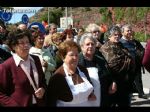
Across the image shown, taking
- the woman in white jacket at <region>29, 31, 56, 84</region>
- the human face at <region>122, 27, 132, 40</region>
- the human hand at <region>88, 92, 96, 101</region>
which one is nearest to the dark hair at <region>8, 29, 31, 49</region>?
the human hand at <region>88, 92, 96, 101</region>

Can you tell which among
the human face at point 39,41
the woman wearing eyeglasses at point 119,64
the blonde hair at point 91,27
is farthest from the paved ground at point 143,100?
the human face at point 39,41

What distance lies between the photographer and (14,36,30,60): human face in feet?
13.3

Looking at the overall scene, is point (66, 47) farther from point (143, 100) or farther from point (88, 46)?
point (143, 100)

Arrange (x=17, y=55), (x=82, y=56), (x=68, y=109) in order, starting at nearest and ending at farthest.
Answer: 1. (x=68, y=109)
2. (x=17, y=55)
3. (x=82, y=56)

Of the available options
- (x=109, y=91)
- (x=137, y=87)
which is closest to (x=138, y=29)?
(x=137, y=87)

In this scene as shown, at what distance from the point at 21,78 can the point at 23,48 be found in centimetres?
29

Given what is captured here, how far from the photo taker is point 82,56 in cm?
458

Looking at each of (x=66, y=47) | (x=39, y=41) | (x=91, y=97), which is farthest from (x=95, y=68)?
(x=39, y=41)

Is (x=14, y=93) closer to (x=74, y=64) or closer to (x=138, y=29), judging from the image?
(x=74, y=64)

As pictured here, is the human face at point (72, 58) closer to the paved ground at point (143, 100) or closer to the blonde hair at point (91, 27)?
the blonde hair at point (91, 27)

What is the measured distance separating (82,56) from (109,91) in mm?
521

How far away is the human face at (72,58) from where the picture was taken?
13.3 feet

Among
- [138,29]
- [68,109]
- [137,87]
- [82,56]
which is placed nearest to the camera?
[68,109]

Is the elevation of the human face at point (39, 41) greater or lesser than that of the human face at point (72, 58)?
lesser
